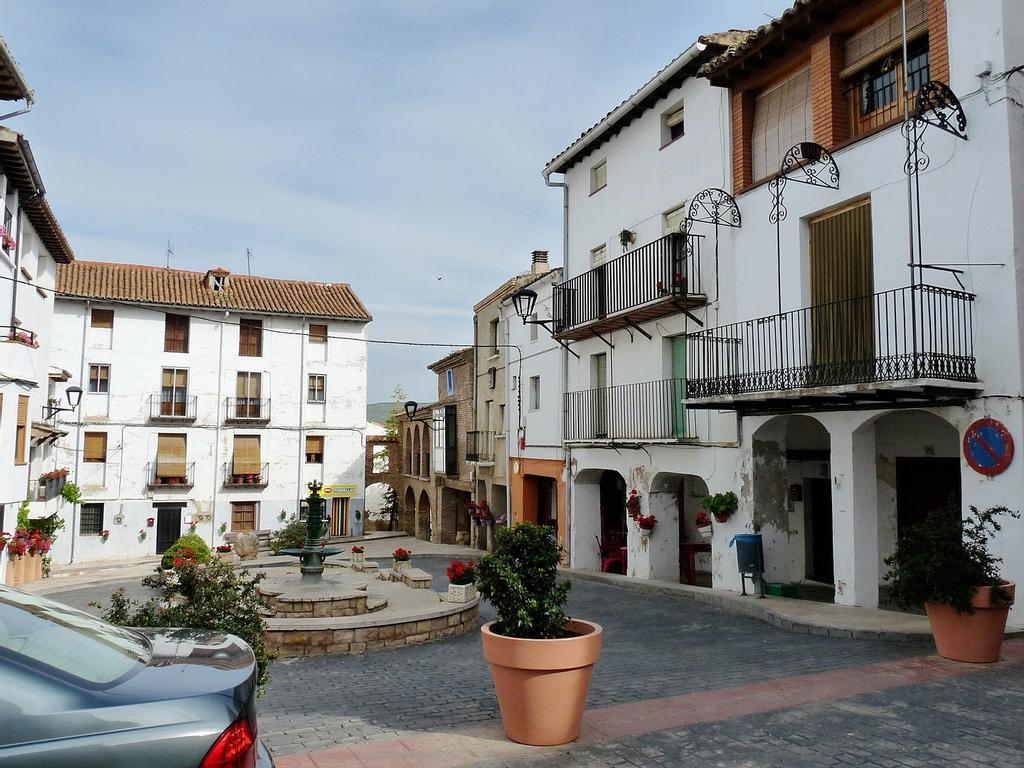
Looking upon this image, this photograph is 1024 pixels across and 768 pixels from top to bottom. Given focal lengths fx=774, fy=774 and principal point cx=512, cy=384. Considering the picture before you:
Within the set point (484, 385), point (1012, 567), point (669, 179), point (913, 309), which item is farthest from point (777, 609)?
point (484, 385)

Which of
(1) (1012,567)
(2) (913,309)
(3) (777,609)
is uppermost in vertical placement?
(2) (913,309)

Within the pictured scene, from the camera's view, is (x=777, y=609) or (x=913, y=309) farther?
(x=777, y=609)

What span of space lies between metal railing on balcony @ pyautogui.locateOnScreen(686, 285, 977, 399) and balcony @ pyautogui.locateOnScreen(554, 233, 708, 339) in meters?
1.10

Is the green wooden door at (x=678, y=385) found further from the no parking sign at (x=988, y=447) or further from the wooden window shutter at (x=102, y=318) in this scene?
the wooden window shutter at (x=102, y=318)

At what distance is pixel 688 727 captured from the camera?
5.99 m

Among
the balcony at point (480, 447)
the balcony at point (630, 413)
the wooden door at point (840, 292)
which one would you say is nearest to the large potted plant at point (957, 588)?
the wooden door at point (840, 292)

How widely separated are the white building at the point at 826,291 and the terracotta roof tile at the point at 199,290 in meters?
20.3

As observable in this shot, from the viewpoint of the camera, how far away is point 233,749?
2.91 meters

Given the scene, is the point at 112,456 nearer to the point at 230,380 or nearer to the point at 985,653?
the point at 230,380

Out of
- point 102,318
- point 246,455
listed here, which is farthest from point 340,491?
point 102,318

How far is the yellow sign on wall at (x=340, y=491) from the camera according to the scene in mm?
35653

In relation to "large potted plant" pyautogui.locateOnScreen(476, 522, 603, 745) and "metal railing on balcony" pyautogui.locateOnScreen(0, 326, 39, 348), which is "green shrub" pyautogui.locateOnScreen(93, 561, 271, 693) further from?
"metal railing on balcony" pyautogui.locateOnScreen(0, 326, 39, 348)

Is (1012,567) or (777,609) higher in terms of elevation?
(1012,567)

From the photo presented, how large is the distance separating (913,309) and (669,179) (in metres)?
8.29
